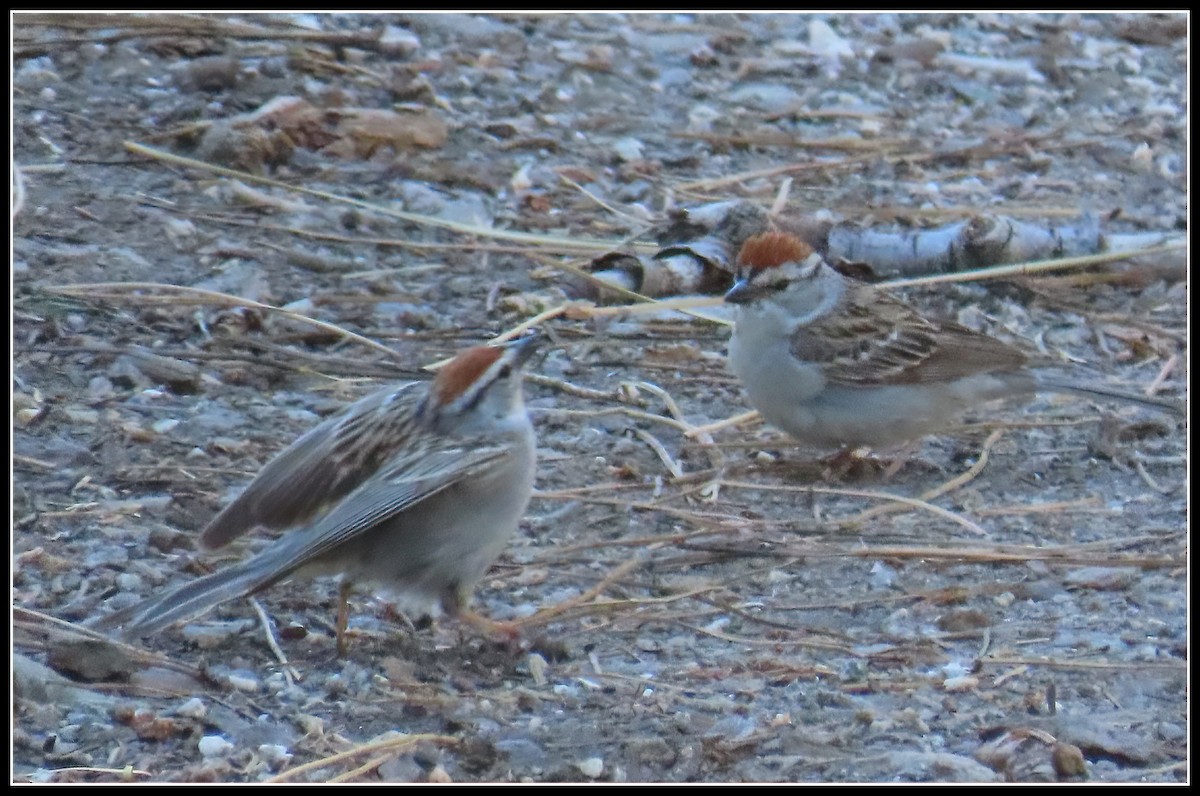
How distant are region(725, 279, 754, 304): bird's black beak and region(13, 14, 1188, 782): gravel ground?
1.40 feet

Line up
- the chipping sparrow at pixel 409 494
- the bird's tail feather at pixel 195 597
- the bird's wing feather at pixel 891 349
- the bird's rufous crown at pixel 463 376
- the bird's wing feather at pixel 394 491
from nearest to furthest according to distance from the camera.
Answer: the bird's tail feather at pixel 195 597
the bird's wing feather at pixel 394 491
the chipping sparrow at pixel 409 494
the bird's rufous crown at pixel 463 376
the bird's wing feather at pixel 891 349

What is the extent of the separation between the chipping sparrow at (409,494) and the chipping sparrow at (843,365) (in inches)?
62.4

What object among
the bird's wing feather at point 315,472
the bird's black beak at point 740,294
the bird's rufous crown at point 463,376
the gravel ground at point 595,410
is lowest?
the gravel ground at point 595,410

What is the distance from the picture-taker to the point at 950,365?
19.7 feet

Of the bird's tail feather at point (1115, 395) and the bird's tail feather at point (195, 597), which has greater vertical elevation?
the bird's tail feather at point (195, 597)

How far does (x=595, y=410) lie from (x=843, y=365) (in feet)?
2.89

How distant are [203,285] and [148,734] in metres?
2.75

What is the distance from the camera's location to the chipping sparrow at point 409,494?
414 cm

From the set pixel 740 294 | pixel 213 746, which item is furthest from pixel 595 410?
pixel 213 746

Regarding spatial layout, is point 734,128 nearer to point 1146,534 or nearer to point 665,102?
point 665,102

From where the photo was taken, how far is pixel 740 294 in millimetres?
5922

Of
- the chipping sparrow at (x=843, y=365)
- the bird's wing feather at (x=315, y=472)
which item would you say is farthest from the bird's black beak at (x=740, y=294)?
the bird's wing feather at (x=315, y=472)

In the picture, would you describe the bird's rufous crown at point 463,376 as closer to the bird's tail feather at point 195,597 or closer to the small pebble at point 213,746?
the bird's tail feather at point 195,597

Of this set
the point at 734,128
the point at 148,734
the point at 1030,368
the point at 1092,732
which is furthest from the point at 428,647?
the point at 734,128
